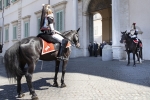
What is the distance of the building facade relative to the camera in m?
14.5

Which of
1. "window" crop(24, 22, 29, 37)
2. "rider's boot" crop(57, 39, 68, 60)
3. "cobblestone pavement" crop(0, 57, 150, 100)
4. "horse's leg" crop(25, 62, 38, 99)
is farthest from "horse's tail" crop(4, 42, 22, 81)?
"window" crop(24, 22, 29, 37)

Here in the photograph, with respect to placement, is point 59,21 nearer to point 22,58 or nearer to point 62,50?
point 62,50

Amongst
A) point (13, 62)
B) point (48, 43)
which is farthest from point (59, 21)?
point (13, 62)

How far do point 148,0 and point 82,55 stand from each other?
733 centimetres

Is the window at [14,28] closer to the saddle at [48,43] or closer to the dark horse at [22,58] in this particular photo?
the saddle at [48,43]

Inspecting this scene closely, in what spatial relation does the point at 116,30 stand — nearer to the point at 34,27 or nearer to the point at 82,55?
the point at 82,55

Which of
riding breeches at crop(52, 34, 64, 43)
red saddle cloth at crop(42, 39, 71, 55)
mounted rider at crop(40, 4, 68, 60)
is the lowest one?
red saddle cloth at crop(42, 39, 71, 55)

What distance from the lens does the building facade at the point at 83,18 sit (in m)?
14.5

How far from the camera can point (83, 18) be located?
62.7 feet

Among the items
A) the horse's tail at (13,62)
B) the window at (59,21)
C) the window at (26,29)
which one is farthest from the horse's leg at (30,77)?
the window at (26,29)

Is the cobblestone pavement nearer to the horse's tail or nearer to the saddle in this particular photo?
the horse's tail

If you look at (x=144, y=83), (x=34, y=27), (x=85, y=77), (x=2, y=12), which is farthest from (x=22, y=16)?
(x=144, y=83)

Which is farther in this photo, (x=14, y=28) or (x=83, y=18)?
(x=14, y=28)

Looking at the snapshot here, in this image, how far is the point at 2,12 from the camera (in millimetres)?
34156
